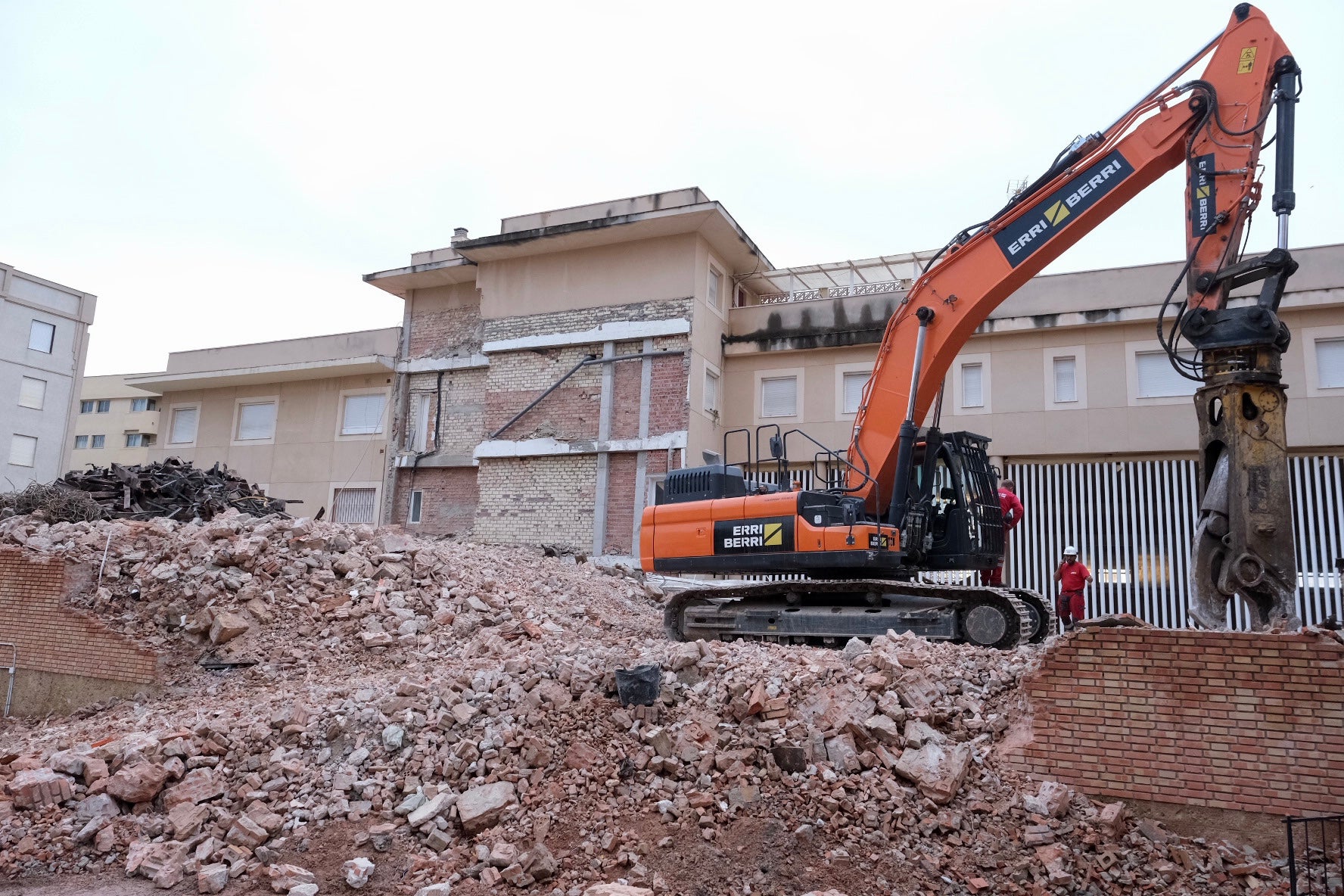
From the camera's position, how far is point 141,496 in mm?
16234

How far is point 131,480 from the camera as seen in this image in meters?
16.3

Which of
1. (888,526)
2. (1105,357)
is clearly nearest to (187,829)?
(888,526)

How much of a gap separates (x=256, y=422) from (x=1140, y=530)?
19.9 m

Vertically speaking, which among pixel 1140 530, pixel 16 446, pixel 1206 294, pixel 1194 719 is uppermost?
pixel 16 446

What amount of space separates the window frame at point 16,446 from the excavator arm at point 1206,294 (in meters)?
31.6

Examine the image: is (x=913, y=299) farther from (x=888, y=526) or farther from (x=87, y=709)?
(x=87, y=709)

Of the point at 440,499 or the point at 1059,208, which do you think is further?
the point at 440,499

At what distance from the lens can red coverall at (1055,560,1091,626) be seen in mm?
11219

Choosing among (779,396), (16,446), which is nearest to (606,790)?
(779,396)

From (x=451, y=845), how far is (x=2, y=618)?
33.7 ft

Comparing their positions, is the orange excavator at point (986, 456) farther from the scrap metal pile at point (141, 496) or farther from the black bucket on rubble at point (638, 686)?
the scrap metal pile at point (141, 496)

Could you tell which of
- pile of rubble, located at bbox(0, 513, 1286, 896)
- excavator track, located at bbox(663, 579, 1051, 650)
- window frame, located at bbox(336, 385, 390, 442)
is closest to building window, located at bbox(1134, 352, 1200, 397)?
excavator track, located at bbox(663, 579, 1051, 650)

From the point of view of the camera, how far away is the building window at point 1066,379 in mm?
15906

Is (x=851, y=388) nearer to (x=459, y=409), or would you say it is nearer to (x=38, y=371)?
(x=459, y=409)
